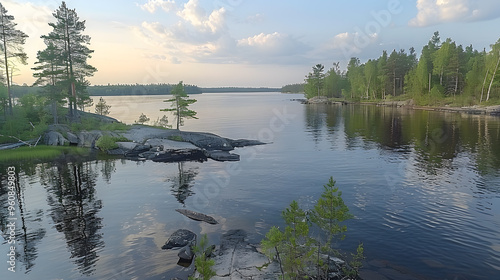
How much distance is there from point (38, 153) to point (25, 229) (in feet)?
90.3

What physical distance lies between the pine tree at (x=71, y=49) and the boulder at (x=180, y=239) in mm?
50195

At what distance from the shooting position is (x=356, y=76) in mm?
176000

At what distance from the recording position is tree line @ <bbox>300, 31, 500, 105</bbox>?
106 meters

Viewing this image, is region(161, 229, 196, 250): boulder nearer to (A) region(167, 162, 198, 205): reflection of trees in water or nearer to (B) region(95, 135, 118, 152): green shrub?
(A) region(167, 162, 198, 205): reflection of trees in water

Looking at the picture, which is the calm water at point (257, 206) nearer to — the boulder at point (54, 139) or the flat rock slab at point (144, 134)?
the flat rock slab at point (144, 134)

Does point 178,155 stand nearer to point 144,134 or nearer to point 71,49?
point 144,134

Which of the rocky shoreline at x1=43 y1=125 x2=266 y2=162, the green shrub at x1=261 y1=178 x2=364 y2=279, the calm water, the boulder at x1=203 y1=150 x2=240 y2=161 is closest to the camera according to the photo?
the green shrub at x1=261 y1=178 x2=364 y2=279

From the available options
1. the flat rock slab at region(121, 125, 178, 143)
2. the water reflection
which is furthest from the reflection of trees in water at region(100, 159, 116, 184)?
the water reflection

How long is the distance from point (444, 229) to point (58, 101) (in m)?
61.8

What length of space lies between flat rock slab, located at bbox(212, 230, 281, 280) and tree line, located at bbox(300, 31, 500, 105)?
11517cm

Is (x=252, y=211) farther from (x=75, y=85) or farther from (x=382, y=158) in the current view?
(x=75, y=85)

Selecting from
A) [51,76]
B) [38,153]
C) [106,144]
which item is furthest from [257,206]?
[51,76]

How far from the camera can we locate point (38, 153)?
43906mm

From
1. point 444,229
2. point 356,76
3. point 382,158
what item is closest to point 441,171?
point 382,158
